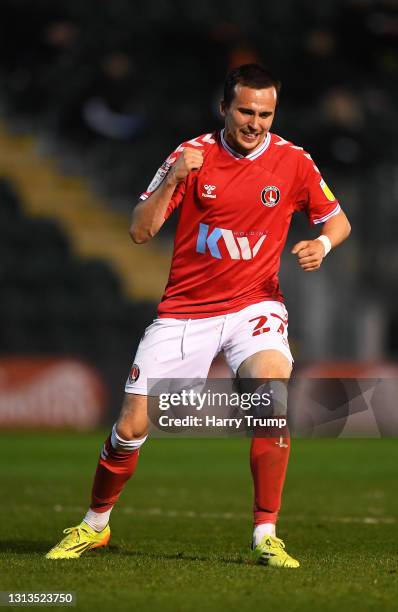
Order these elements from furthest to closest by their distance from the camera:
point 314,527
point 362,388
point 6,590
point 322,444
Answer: point 322,444 < point 314,527 < point 362,388 < point 6,590

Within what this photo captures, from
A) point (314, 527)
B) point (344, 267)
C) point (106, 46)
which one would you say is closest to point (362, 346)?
point (344, 267)

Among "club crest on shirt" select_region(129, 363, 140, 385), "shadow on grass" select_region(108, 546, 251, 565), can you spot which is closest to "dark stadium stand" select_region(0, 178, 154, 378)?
"shadow on grass" select_region(108, 546, 251, 565)

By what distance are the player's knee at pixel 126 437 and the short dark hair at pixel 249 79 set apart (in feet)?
5.54

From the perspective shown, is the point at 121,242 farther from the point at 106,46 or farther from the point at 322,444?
the point at 322,444

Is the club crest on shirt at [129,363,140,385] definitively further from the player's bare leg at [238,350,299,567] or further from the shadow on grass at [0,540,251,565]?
the shadow on grass at [0,540,251,565]

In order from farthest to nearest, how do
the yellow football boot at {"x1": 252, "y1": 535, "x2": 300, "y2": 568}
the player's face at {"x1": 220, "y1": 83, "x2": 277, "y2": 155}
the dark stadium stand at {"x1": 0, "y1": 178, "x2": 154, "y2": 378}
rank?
the dark stadium stand at {"x1": 0, "y1": 178, "x2": 154, "y2": 378} < the player's face at {"x1": 220, "y1": 83, "x2": 277, "y2": 155} < the yellow football boot at {"x1": 252, "y1": 535, "x2": 300, "y2": 568}

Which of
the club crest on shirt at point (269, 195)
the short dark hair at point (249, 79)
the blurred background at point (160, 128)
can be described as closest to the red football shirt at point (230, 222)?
the club crest on shirt at point (269, 195)

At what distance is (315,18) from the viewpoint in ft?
85.8

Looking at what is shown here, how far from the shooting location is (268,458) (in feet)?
19.8

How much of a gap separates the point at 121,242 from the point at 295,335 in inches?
197

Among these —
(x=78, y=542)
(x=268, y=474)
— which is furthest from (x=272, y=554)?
(x=78, y=542)

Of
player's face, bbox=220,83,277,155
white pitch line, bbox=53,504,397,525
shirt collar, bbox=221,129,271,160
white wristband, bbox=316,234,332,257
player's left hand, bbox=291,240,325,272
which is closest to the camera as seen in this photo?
player's left hand, bbox=291,240,325,272

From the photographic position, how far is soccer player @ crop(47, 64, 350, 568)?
20.0 feet

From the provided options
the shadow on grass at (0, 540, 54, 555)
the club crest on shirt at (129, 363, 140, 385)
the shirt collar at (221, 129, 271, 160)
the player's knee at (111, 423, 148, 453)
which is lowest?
the shadow on grass at (0, 540, 54, 555)
